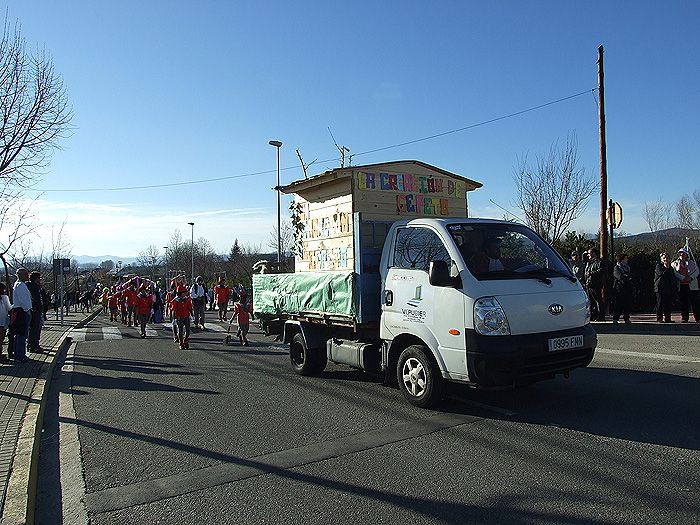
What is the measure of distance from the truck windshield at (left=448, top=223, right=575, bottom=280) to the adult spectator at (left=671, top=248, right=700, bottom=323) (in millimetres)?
9377

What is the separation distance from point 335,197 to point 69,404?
4579mm

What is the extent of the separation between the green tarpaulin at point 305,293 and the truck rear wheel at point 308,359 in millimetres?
524

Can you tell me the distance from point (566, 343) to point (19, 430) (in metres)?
5.86

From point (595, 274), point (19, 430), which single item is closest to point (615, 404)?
point (19, 430)

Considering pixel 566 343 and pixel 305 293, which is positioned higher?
pixel 305 293

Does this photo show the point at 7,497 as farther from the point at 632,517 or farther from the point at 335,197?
the point at 335,197

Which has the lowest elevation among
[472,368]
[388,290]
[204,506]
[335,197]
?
[204,506]

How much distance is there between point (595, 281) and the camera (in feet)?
51.7

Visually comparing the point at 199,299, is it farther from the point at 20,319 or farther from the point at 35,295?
the point at 20,319

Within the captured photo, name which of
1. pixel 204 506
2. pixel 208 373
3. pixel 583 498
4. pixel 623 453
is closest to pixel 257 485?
pixel 204 506

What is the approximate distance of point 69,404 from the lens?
8102mm

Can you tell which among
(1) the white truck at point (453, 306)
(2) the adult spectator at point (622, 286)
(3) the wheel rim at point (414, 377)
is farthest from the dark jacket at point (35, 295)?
(2) the adult spectator at point (622, 286)

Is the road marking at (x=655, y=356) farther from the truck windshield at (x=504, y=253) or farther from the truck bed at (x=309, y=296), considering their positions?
the truck bed at (x=309, y=296)

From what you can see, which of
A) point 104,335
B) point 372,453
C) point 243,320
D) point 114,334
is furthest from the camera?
point 114,334
